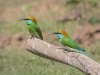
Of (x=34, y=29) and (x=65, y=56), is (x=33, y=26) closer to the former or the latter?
(x=34, y=29)

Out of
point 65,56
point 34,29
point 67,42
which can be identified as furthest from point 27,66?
point 65,56

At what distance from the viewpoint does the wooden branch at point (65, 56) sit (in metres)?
4.71

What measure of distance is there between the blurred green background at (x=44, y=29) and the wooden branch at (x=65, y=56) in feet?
4.03

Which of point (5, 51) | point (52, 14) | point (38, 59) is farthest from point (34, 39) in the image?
point (52, 14)

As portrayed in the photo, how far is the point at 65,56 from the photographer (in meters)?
5.32

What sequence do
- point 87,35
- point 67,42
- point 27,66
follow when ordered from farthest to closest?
point 87,35
point 27,66
point 67,42

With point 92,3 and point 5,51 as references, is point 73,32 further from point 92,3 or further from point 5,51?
point 5,51

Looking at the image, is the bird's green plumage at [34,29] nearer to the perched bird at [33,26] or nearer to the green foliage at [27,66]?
the perched bird at [33,26]

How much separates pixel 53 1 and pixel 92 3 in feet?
10.3

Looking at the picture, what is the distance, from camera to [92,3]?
10.4 m

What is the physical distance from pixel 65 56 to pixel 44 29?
564 centimetres

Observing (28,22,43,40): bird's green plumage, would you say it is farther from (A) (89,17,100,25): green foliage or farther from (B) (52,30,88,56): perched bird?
(A) (89,17,100,25): green foliage

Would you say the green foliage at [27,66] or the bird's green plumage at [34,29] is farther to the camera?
the green foliage at [27,66]

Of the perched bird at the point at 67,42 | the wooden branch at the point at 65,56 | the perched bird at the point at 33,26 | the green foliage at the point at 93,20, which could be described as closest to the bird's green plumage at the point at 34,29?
the perched bird at the point at 33,26
